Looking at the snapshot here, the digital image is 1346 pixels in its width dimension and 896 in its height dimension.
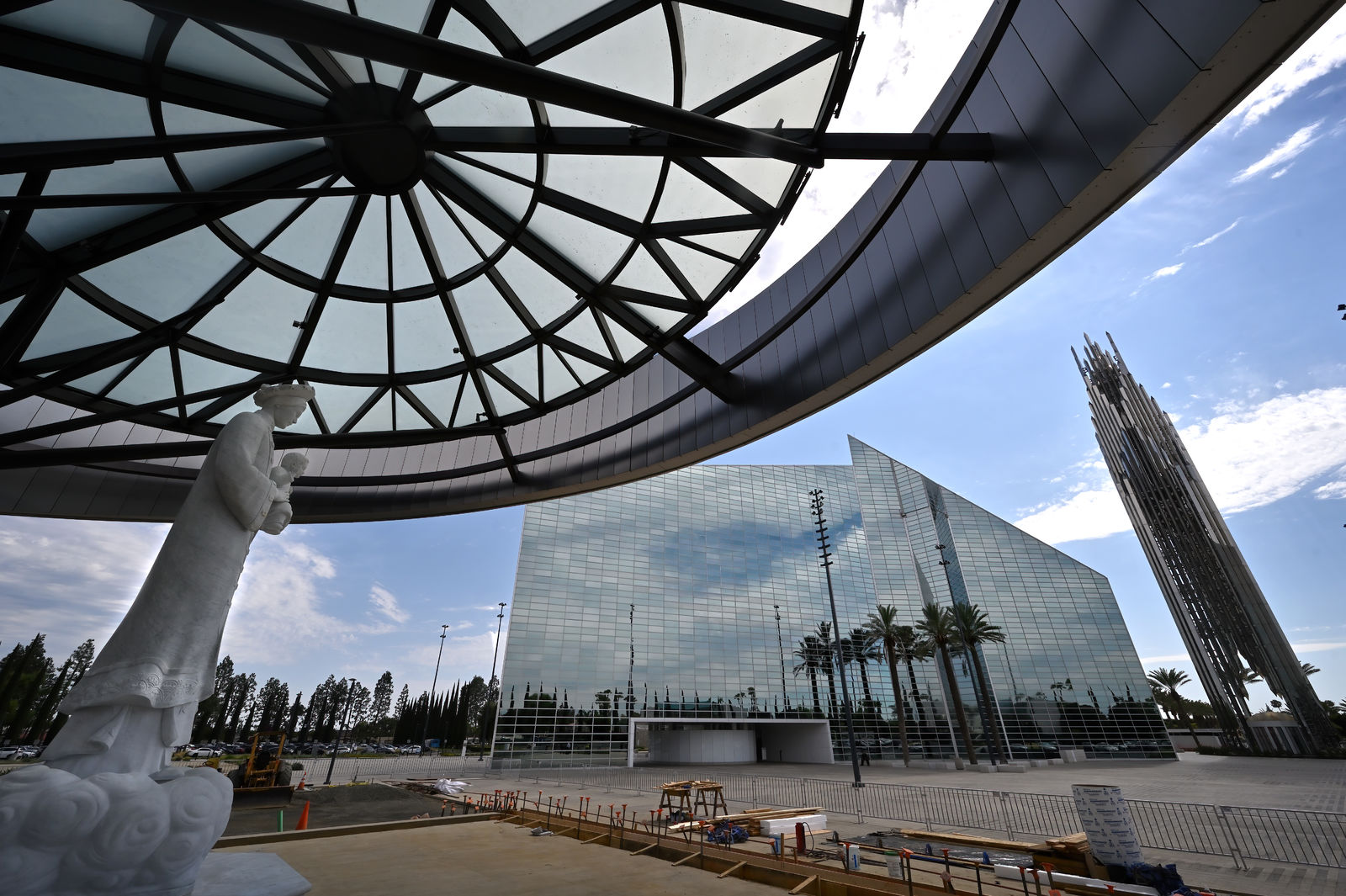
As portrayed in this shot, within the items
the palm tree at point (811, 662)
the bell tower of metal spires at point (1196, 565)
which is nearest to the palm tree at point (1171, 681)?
the bell tower of metal spires at point (1196, 565)

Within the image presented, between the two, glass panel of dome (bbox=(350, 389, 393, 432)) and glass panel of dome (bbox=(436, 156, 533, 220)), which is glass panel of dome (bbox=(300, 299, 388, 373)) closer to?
glass panel of dome (bbox=(350, 389, 393, 432))

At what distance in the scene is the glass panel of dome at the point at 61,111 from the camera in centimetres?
767

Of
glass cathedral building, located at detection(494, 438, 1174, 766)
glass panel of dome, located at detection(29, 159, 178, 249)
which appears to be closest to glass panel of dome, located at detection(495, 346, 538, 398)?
glass panel of dome, located at detection(29, 159, 178, 249)

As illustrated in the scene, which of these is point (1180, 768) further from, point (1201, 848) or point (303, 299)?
point (303, 299)

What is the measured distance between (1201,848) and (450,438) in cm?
2211

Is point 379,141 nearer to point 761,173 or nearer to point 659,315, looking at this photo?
point 659,315

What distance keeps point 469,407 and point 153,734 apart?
10250 mm

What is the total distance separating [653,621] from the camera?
160 ft

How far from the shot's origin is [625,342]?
12.8m

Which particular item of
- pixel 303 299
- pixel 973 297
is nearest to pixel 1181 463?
pixel 973 297

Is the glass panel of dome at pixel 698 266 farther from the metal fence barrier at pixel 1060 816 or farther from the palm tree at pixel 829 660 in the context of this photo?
the palm tree at pixel 829 660

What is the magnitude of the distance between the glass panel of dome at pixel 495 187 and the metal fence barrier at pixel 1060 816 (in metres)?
19.2

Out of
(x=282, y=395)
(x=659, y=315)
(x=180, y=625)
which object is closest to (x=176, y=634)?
(x=180, y=625)

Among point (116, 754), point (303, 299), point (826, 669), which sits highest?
point (303, 299)
